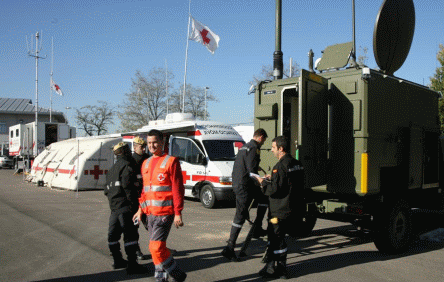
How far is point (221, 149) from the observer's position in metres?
13.2

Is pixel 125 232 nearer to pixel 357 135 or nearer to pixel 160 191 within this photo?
pixel 160 191

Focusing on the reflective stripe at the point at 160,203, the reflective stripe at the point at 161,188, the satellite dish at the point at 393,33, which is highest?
the satellite dish at the point at 393,33

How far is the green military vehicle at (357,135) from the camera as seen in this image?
655cm

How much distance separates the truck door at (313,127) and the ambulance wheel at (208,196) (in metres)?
5.75

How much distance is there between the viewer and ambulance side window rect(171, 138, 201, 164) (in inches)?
Result: 518

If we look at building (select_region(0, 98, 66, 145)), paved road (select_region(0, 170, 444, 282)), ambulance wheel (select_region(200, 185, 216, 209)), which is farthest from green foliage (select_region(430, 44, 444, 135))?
building (select_region(0, 98, 66, 145))

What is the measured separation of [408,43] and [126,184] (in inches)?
251

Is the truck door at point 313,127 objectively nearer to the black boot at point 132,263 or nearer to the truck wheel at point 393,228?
the truck wheel at point 393,228

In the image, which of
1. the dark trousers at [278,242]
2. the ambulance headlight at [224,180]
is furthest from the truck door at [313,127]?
the ambulance headlight at [224,180]

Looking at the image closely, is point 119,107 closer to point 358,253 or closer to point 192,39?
point 192,39

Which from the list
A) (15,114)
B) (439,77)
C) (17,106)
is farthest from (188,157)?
(17,106)

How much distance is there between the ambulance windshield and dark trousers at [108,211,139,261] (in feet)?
23.5

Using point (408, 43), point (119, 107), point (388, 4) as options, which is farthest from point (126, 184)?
point (119, 107)

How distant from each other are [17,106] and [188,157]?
6024cm
